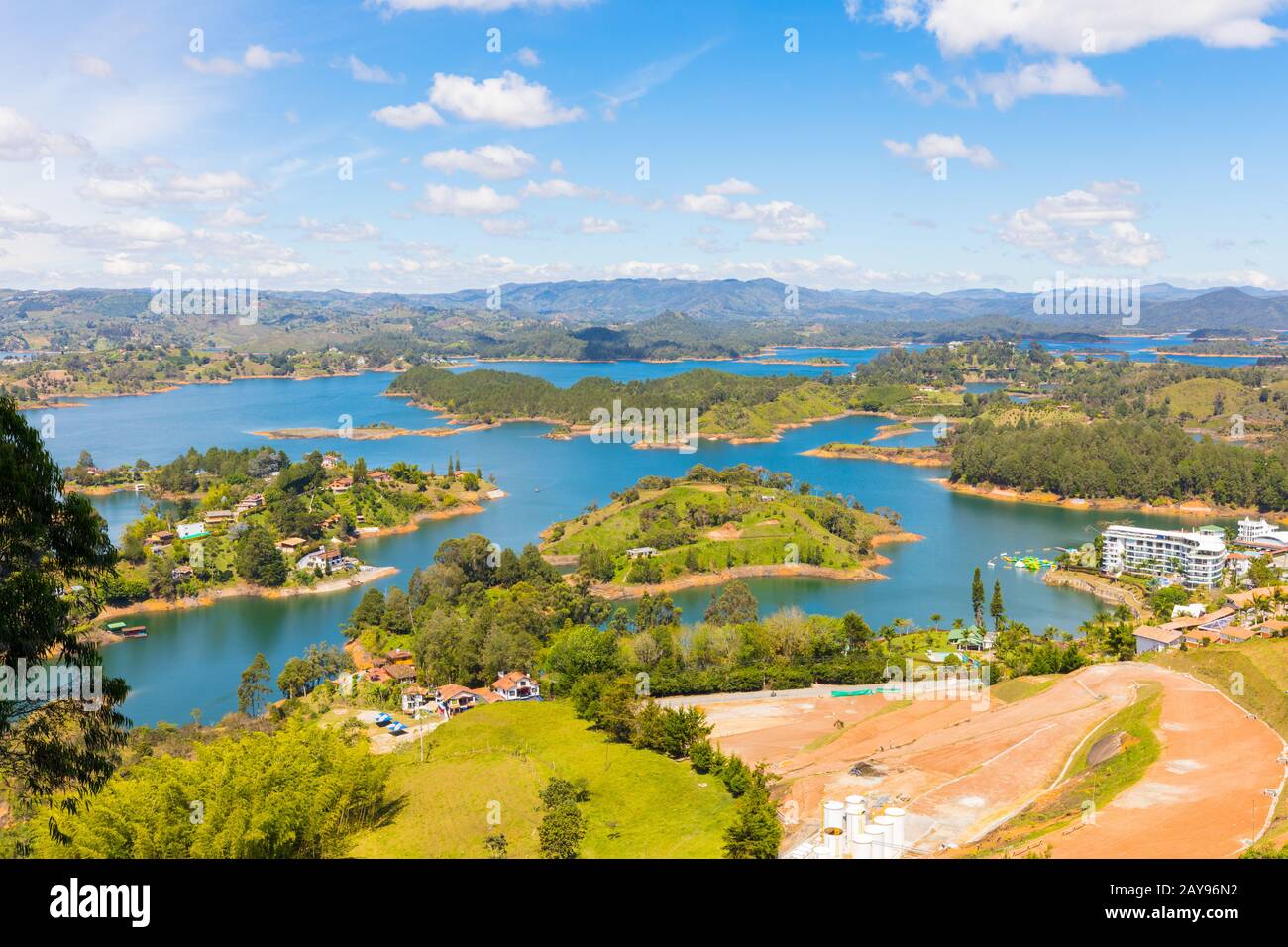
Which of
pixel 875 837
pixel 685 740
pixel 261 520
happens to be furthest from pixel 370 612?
pixel 875 837

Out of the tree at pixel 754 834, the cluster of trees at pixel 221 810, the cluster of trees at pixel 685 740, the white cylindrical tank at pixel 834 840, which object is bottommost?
the cluster of trees at pixel 685 740

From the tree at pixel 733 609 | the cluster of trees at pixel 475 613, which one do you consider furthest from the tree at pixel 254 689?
the tree at pixel 733 609

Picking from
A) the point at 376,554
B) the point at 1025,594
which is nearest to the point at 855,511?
the point at 1025,594

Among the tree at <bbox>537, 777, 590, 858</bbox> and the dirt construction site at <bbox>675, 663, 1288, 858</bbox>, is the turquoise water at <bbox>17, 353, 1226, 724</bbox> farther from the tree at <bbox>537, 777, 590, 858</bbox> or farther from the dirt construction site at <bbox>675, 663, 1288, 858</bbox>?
the tree at <bbox>537, 777, 590, 858</bbox>

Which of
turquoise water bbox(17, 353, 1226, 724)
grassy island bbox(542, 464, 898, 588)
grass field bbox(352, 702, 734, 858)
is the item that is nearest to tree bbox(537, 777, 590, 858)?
grass field bbox(352, 702, 734, 858)

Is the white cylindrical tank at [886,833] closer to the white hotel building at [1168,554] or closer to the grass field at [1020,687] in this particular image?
the grass field at [1020,687]

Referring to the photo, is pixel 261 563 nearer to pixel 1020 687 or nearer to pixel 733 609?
pixel 733 609
